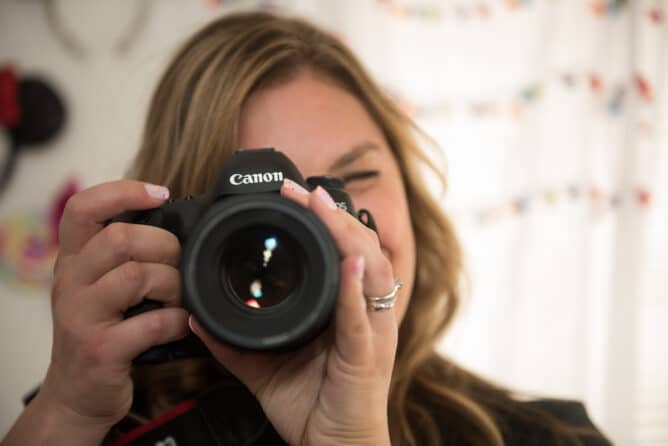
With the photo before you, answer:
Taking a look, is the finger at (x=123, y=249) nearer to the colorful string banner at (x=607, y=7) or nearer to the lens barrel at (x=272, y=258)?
the lens barrel at (x=272, y=258)

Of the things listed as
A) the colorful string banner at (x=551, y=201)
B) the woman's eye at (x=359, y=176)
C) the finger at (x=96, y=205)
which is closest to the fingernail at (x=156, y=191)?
the finger at (x=96, y=205)

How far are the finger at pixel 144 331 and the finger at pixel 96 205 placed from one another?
12 centimetres

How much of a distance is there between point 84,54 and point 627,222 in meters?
1.64

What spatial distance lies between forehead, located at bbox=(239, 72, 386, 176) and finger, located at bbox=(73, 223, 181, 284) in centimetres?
21

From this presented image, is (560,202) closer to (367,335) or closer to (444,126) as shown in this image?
(444,126)

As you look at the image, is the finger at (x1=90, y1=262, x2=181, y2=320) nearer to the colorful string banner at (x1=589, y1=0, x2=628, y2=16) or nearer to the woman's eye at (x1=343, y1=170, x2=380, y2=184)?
the woman's eye at (x1=343, y1=170, x2=380, y2=184)

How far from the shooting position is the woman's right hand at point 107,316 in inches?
20.6

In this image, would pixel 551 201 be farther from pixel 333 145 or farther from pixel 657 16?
pixel 333 145

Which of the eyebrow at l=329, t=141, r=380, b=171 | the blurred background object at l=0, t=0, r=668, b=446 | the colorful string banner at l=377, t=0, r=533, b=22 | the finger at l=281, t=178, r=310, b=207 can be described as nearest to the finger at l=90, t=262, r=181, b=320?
the finger at l=281, t=178, r=310, b=207

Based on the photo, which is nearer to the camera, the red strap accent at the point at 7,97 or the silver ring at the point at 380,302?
the silver ring at the point at 380,302

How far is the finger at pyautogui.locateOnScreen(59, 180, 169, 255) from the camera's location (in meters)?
0.57

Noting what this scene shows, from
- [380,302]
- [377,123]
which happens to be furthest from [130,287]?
[377,123]

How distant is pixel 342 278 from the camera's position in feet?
1.48

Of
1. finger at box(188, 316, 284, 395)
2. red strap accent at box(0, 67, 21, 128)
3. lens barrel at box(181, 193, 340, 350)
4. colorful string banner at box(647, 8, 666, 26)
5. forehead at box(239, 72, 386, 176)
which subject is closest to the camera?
lens barrel at box(181, 193, 340, 350)
